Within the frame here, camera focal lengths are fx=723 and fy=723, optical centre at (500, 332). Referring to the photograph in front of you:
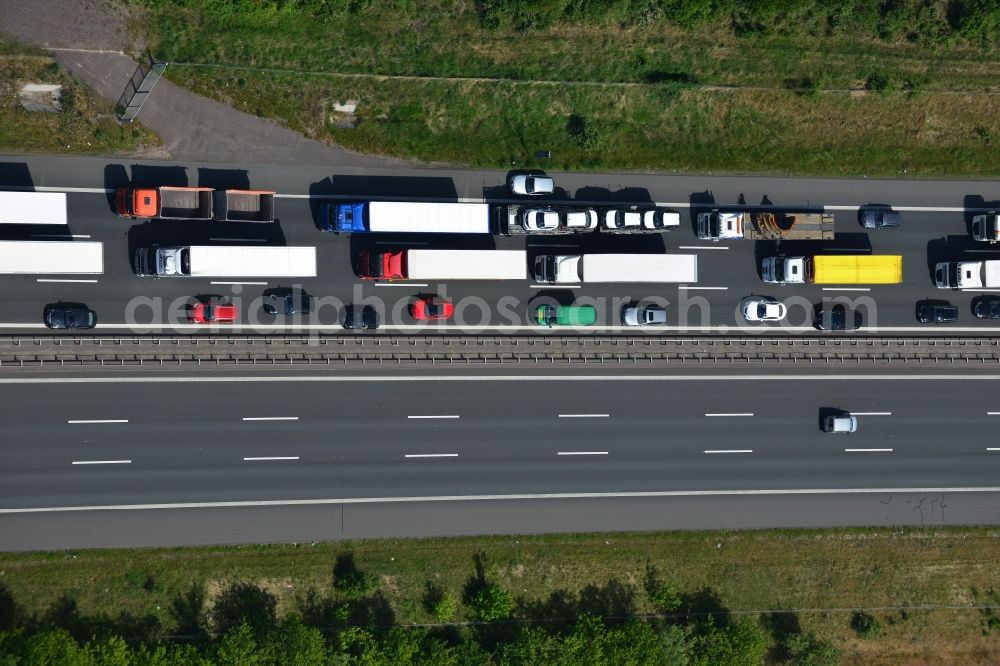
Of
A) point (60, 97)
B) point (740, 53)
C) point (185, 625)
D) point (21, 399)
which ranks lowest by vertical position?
point (185, 625)

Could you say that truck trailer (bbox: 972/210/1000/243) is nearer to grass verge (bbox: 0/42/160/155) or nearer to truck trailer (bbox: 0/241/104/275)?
grass verge (bbox: 0/42/160/155)

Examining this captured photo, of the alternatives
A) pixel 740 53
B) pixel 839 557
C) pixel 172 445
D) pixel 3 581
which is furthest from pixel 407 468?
pixel 740 53

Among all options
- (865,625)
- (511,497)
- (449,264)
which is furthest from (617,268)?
(865,625)

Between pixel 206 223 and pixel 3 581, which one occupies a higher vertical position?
pixel 206 223

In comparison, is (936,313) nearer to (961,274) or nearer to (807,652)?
(961,274)

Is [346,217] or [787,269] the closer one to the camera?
[346,217]

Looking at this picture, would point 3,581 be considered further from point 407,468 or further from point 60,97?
point 60,97
